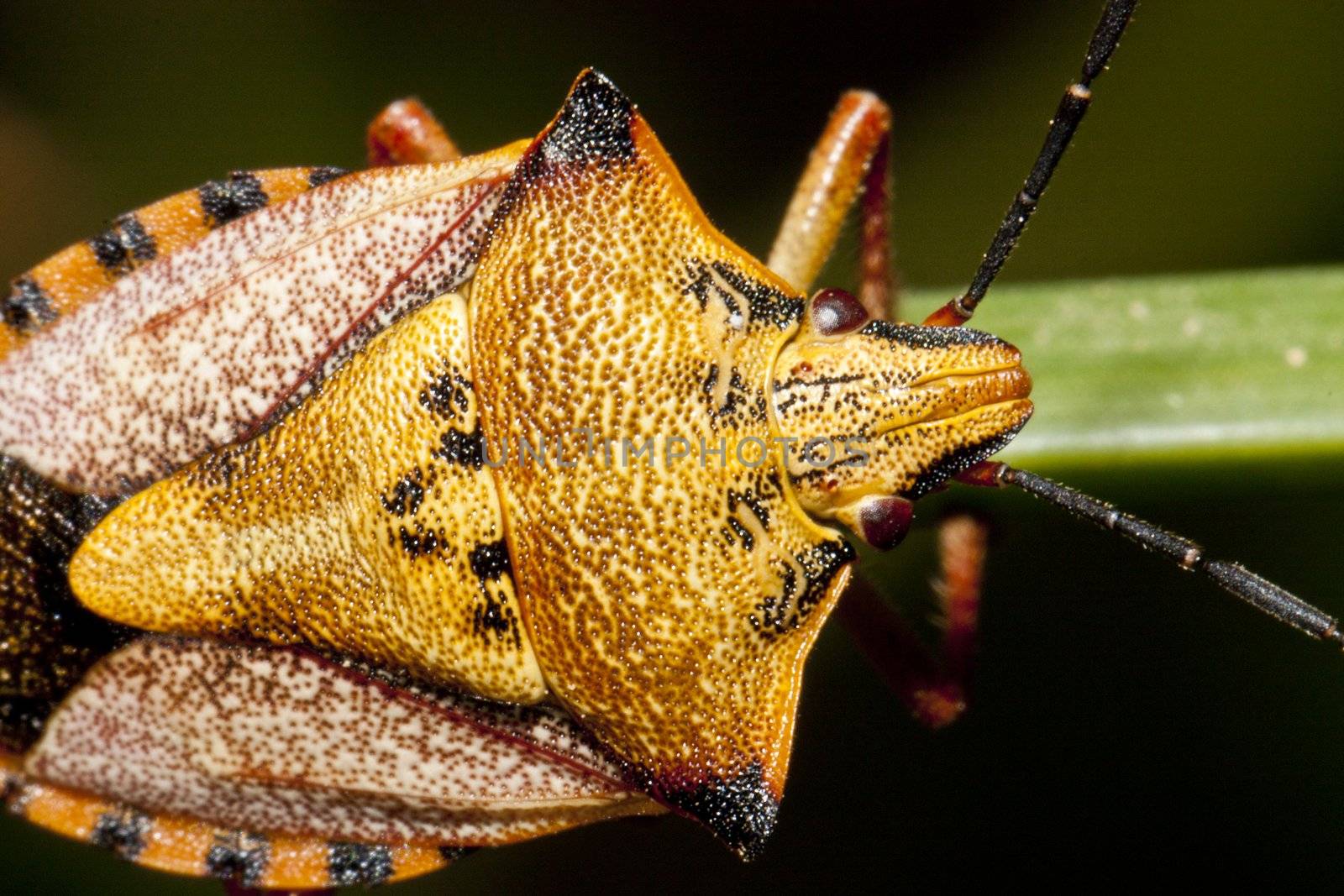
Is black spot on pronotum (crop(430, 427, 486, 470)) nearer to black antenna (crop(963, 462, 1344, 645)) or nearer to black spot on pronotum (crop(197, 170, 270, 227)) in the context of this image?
black spot on pronotum (crop(197, 170, 270, 227))

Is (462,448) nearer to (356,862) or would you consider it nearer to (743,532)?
(743,532)

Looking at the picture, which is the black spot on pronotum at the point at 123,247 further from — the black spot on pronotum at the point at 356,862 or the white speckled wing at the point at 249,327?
the black spot on pronotum at the point at 356,862

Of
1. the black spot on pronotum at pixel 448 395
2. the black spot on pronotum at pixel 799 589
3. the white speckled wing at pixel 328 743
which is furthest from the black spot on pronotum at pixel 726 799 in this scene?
the black spot on pronotum at pixel 448 395

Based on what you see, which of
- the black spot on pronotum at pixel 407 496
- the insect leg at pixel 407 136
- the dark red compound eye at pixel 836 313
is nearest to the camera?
the black spot on pronotum at pixel 407 496

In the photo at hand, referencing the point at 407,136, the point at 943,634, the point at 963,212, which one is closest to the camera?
the point at 407,136

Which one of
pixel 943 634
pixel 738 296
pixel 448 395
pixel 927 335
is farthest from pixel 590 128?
pixel 943 634

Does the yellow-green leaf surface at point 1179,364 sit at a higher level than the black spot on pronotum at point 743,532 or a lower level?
higher
